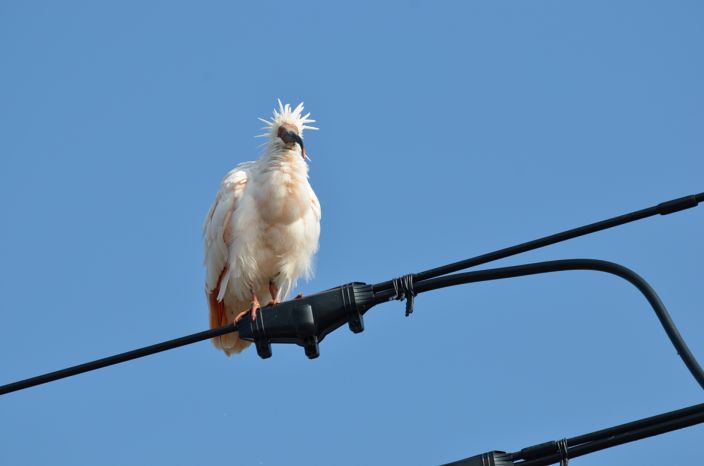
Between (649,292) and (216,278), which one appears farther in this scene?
(216,278)

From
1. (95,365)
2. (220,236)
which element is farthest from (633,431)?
(220,236)

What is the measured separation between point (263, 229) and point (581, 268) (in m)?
5.59

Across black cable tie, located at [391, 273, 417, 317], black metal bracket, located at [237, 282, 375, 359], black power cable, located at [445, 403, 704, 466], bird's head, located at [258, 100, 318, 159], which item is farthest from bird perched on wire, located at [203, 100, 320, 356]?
black power cable, located at [445, 403, 704, 466]

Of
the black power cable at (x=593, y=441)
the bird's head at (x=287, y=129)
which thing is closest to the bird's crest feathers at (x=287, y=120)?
the bird's head at (x=287, y=129)

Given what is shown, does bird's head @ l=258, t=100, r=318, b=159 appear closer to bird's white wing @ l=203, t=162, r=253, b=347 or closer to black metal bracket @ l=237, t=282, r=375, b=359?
bird's white wing @ l=203, t=162, r=253, b=347

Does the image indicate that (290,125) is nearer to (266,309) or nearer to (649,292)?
(266,309)

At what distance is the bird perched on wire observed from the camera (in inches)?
433

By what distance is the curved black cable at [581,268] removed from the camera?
5.27 m

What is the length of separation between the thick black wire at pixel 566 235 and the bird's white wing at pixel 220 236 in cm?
493

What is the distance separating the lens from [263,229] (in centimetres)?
1105

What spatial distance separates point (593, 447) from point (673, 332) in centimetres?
67

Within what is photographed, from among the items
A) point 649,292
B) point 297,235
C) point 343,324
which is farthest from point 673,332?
point 297,235

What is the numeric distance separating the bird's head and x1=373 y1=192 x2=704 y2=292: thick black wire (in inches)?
202

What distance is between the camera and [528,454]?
5.59 metres
